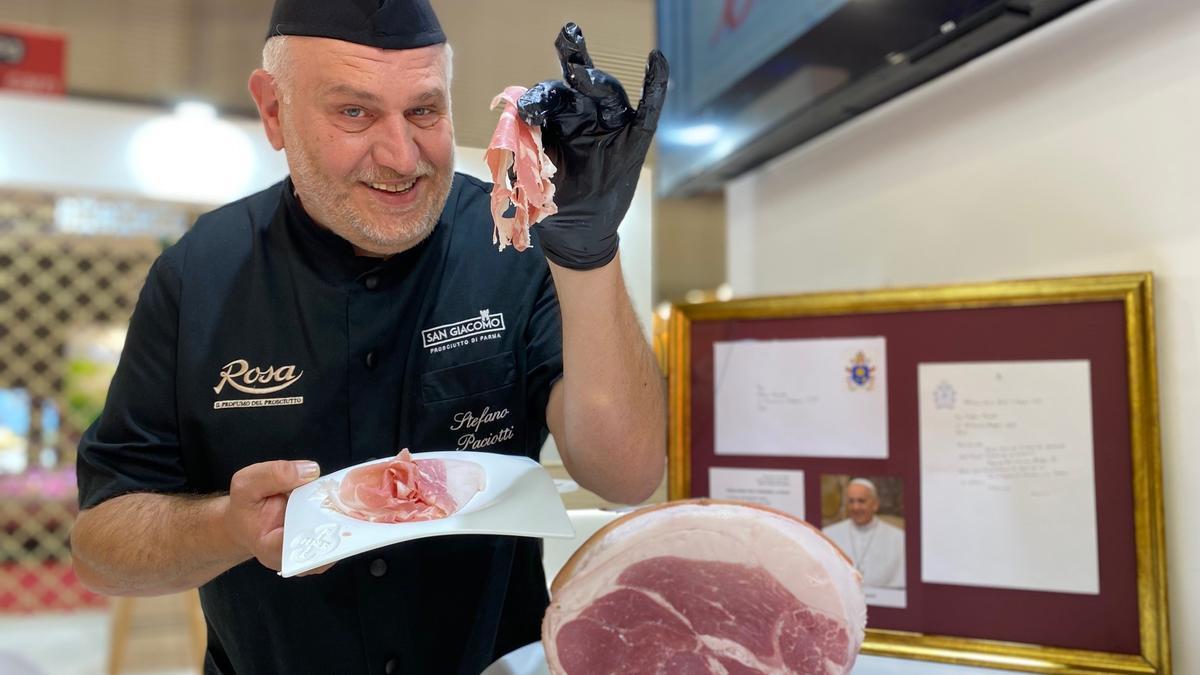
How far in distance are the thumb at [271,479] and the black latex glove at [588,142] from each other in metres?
0.33

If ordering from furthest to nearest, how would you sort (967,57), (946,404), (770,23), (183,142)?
1. (183,142)
2. (770,23)
3. (967,57)
4. (946,404)

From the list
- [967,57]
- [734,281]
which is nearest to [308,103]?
[967,57]

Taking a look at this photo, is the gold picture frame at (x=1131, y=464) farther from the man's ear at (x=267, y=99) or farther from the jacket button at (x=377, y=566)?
the man's ear at (x=267, y=99)

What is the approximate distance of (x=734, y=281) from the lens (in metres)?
2.28

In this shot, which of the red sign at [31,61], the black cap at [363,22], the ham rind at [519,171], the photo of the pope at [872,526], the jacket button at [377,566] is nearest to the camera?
the ham rind at [519,171]

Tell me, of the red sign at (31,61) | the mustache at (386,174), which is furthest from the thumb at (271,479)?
the red sign at (31,61)

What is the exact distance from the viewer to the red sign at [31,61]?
4.27m

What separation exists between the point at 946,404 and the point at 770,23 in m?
0.91

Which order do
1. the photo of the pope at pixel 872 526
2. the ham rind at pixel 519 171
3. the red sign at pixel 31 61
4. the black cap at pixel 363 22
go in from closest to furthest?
the ham rind at pixel 519 171
the black cap at pixel 363 22
the photo of the pope at pixel 872 526
the red sign at pixel 31 61

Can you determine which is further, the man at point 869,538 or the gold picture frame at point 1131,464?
the man at point 869,538

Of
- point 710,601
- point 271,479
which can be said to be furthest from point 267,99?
point 710,601

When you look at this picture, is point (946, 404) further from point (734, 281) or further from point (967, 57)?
point (734, 281)

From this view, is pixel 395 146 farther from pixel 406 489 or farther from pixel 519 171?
pixel 406 489

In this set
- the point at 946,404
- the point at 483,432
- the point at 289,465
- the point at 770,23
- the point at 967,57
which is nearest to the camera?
the point at 289,465
